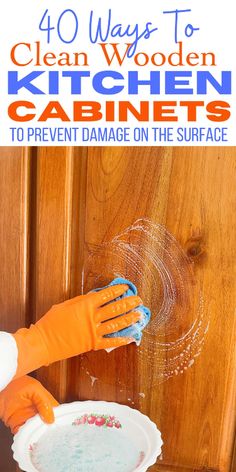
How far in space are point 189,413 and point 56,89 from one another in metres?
0.58

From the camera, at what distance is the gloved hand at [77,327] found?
2.85 feet

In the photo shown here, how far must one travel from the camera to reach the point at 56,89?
853mm

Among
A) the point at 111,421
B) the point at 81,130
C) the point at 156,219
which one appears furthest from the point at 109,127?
the point at 111,421

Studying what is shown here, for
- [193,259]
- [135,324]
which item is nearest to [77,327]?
[135,324]

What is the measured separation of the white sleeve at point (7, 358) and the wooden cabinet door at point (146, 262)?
11 cm

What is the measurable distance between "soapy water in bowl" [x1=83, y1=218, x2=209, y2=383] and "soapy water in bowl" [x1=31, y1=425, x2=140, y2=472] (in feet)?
0.41

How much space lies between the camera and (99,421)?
91 cm

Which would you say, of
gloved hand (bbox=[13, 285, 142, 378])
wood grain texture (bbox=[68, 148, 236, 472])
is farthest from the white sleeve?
wood grain texture (bbox=[68, 148, 236, 472])

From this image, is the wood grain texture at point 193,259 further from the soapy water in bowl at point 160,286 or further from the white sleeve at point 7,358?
the white sleeve at point 7,358

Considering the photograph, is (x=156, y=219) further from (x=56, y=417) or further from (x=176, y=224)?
(x=56, y=417)

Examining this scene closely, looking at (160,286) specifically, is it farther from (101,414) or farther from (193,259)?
(101,414)

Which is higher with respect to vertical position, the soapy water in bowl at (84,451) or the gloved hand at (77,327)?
the gloved hand at (77,327)

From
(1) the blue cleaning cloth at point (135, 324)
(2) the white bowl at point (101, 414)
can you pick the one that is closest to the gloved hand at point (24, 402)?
(2) the white bowl at point (101, 414)

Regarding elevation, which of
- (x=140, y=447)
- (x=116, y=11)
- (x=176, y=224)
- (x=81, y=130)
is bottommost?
(x=140, y=447)
